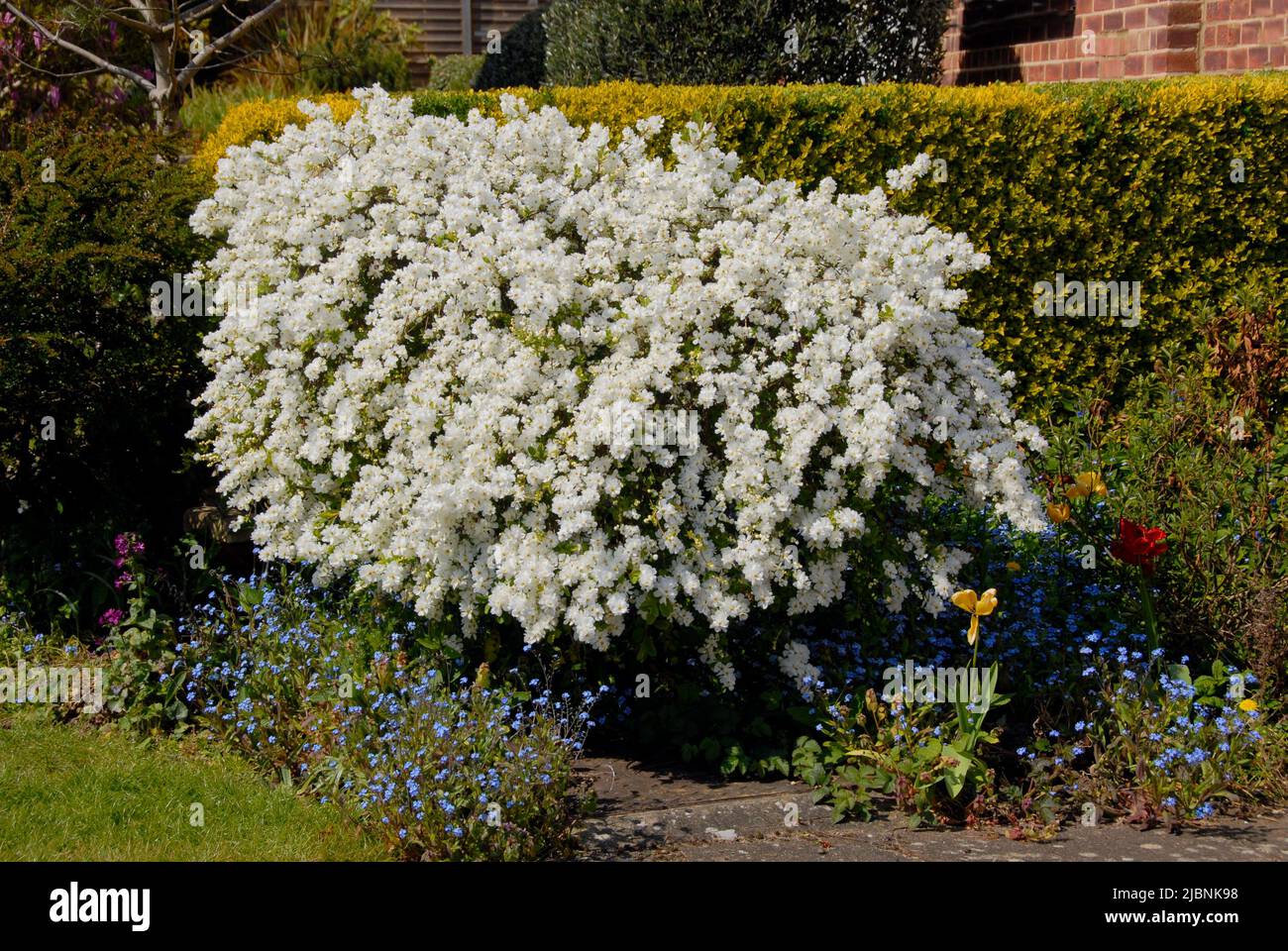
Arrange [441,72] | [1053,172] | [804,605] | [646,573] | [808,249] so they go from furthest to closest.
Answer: [441,72] → [1053,172] → [808,249] → [804,605] → [646,573]

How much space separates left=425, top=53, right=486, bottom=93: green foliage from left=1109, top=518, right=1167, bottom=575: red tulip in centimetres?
1249

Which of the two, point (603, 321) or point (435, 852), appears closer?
point (435, 852)

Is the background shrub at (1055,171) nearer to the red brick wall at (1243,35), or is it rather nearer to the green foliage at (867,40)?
the red brick wall at (1243,35)

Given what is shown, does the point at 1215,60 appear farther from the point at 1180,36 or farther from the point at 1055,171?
the point at 1055,171

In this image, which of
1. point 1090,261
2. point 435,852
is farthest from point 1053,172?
point 435,852

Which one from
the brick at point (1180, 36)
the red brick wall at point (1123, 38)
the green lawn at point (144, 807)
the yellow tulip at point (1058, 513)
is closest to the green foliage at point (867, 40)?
the red brick wall at point (1123, 38)

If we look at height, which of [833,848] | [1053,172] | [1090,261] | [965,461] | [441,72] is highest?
[441,72]

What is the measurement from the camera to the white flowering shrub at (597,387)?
4.30 m

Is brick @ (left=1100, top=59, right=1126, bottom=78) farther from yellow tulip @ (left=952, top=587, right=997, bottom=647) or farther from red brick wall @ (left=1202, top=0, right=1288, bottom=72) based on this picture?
yellow tulip @ (left=952, top=587, right=997, bottom=647)

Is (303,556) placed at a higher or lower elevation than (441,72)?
lower

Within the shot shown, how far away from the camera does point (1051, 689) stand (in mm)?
4938

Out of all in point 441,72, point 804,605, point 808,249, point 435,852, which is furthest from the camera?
point 441,72

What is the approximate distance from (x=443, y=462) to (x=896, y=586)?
1646mm

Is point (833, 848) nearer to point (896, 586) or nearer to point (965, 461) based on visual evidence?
point (896, 586)
